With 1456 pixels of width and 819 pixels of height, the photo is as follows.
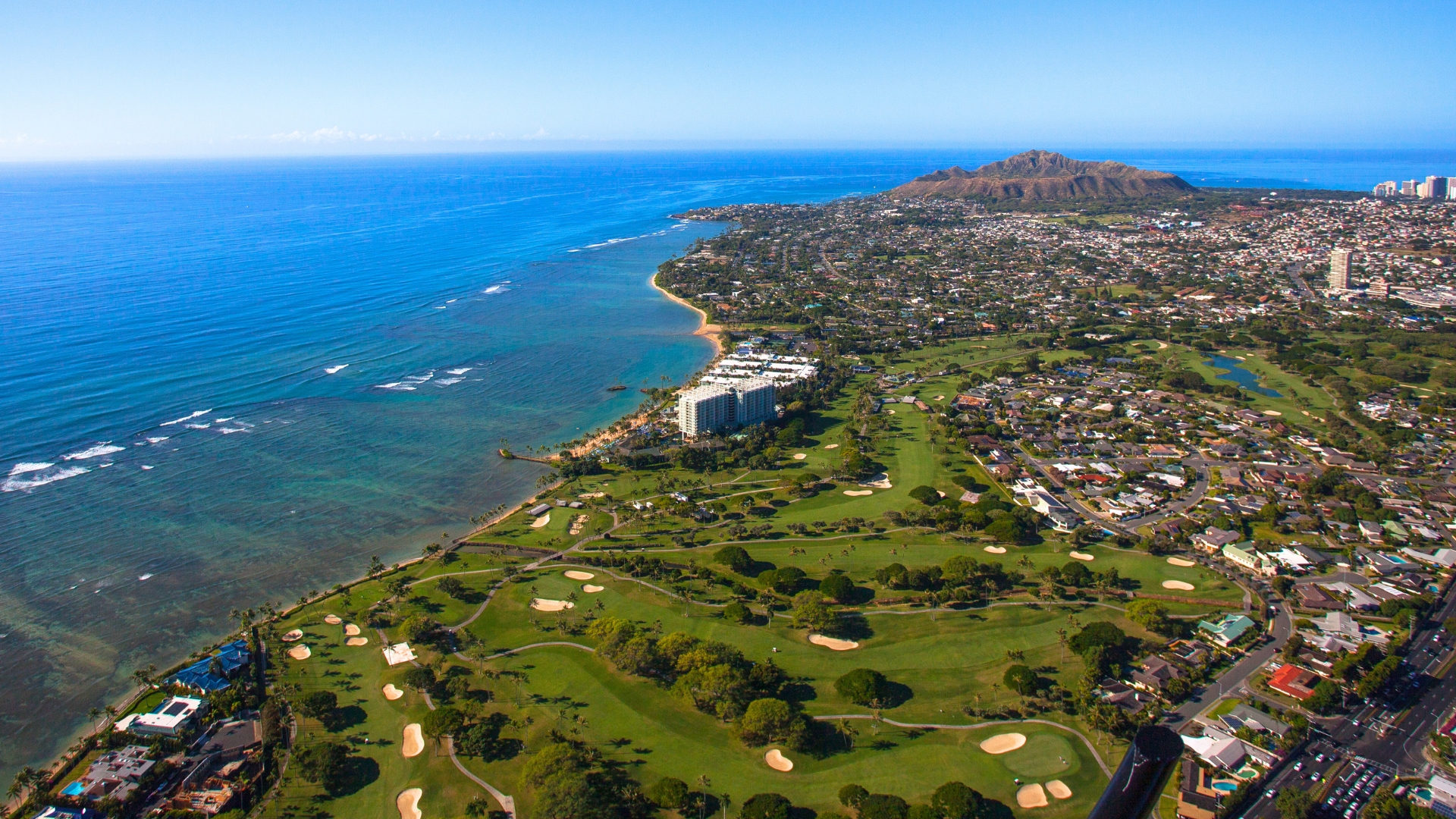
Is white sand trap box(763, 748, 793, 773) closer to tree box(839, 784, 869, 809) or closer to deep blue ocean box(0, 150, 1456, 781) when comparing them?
tree box(839, 784, 869, 809)

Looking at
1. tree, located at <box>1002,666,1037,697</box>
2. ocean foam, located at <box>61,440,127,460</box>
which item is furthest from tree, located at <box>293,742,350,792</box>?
ocean foam, located at <box>61,440,127,460</box>

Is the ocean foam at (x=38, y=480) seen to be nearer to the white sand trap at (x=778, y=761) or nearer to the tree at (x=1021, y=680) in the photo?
the white sand trap at (x=778, y=761)

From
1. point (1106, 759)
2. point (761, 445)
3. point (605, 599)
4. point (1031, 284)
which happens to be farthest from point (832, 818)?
point (1031, 284)

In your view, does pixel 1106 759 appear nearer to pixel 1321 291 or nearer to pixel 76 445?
pixel 76 445

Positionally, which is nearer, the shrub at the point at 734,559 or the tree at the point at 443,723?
the tree at the point at 443,723

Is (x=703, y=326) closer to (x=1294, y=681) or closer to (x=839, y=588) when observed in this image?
(x=839, y=588)

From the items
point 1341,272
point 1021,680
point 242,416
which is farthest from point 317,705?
point 1341,272

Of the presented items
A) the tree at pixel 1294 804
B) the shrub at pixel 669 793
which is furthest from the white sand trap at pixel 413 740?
the tree at pixel 1294 804
